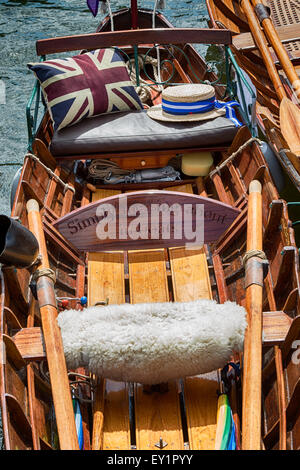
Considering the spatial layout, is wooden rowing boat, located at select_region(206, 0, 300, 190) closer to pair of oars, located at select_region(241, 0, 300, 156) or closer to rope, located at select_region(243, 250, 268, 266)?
pair of oars, located at select_region(241, 0, 300, 156)

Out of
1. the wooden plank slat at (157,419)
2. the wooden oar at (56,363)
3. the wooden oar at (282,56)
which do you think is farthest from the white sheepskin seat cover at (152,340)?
the wooden oar at (282,56)

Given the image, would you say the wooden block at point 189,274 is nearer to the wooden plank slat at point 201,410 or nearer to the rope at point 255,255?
the rope at point 255,255

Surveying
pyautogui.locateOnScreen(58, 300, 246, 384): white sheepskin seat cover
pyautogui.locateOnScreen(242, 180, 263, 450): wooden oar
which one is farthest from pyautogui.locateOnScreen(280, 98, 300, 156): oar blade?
pyautogui.locateOnScreen(58, 300, 246, 384): white sheepskin seat cover

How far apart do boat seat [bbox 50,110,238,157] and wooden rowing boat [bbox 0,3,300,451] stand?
1.6 inches

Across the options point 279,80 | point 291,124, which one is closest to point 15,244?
point 291,124

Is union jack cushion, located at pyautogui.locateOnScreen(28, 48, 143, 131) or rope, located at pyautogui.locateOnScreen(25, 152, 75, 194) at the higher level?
union jack cushion, located at pyautogui.locateOnScreen(28, 48, 143, 131)

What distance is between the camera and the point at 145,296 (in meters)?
3.29

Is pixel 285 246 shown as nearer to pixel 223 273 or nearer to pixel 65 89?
pixel 223 273

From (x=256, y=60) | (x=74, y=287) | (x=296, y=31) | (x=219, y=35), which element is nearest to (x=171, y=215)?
(x=74, y=287)

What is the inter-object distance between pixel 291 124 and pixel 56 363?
2.76 meters

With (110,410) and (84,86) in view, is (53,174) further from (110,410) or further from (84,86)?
(110,410)

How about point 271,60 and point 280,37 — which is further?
point 280,37

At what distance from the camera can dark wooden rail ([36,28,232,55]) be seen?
428cm

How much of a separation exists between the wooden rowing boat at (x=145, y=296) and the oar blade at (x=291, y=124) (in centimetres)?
36
